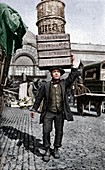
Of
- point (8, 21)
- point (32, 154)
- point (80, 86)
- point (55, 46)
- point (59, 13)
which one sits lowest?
point (32, 154)

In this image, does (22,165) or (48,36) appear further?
(48,36)

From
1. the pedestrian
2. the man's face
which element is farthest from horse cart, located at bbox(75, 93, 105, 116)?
the man's face

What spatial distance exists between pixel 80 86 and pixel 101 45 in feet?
97.7

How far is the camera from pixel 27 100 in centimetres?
1961

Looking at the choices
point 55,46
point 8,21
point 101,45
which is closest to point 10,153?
point 55,46

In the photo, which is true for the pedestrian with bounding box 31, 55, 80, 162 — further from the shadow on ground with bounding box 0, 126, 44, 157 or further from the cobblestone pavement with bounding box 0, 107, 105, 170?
the shadow on ground with bounding box 0, 126, 44, 157

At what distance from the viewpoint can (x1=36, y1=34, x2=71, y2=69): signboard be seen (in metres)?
6.37

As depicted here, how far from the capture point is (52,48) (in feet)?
21.1

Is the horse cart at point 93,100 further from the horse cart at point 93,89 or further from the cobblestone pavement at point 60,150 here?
the cobblestone pavement at point 60,150

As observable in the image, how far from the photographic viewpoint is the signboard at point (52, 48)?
251 inches

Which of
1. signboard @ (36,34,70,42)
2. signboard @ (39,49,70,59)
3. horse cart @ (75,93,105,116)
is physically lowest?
horse cart @ (75,93,105,116)

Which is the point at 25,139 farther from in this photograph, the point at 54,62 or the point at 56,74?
the point at 56,74

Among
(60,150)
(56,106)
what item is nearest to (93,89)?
(60,150)

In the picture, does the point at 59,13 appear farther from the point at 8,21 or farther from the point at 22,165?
the point at 22,165
